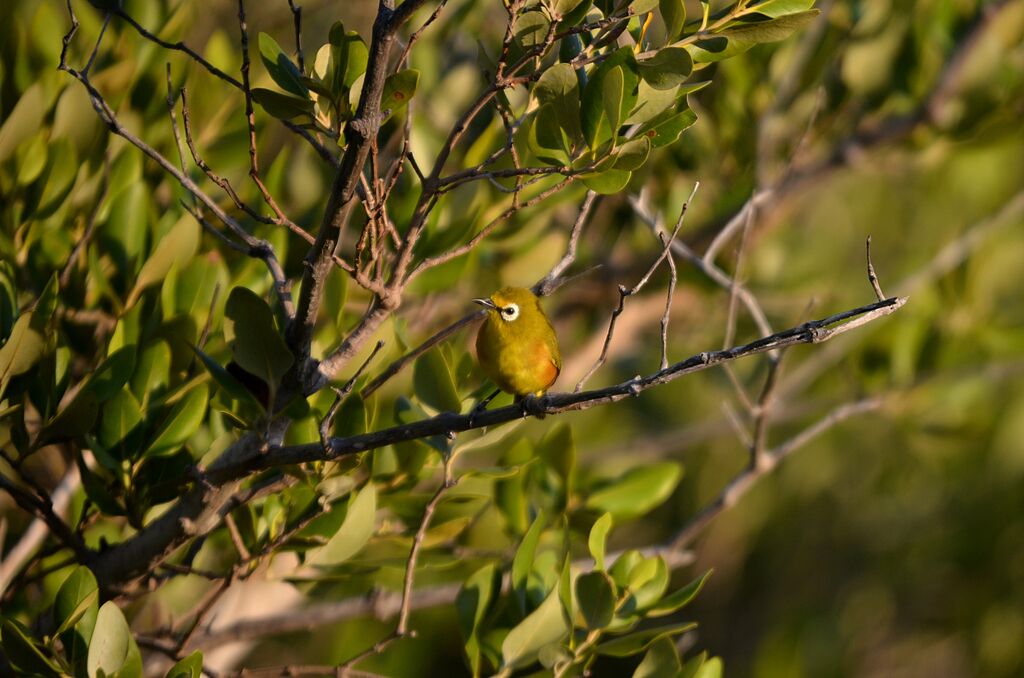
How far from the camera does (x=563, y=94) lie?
1534 millimetres

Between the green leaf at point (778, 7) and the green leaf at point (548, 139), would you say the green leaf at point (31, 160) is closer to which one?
the green leaf at point (548, 139)

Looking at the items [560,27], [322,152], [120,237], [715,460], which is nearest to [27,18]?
[120,237]

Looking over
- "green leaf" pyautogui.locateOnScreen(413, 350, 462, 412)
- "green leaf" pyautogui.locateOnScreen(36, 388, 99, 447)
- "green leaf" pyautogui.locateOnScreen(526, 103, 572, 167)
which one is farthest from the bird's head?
"green leaf" pyautogui.locateOnScreen(36, 388, 99, 447)

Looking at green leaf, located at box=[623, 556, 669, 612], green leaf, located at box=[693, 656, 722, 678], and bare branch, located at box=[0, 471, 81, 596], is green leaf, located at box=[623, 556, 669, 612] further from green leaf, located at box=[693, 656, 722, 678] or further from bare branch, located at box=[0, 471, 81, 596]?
bare branch, located at box=[0, 471, 81, 596]

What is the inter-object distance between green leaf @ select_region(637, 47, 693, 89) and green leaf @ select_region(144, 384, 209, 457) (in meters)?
0.92

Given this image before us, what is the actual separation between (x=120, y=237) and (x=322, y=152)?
83 cm

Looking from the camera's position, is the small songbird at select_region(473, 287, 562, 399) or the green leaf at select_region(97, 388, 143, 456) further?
the small songbird at select_region(473, 287, 562, 399)

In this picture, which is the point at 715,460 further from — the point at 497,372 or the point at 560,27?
the point at 560,27

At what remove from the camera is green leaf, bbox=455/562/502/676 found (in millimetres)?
1854

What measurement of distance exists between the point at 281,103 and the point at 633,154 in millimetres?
514

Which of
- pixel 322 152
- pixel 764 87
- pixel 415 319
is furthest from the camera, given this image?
pixel 764 87

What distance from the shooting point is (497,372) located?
81.8 inches

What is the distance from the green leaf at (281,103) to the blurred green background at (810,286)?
78 cm

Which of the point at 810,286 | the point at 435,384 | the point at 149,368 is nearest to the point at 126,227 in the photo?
the point at 149,368
